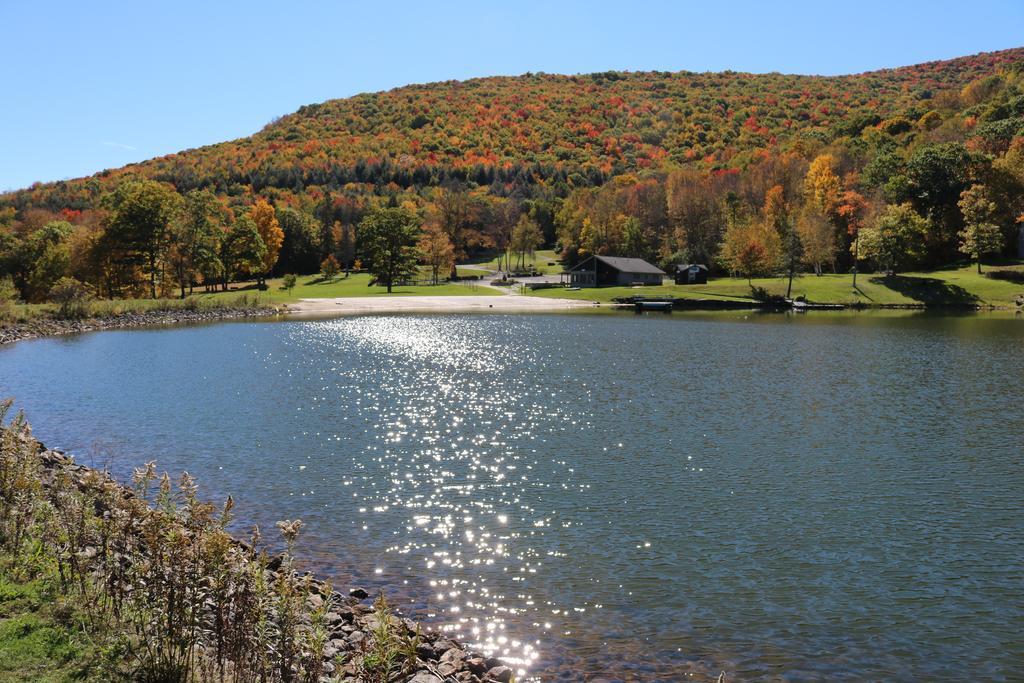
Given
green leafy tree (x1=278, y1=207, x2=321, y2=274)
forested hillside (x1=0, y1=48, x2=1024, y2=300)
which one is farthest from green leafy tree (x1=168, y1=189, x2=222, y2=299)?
green leafy tree (x1=278, y1=207, x2=321, y2=274)

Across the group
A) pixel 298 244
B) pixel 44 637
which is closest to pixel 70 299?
pixel 298 244

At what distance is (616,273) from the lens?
128 meters

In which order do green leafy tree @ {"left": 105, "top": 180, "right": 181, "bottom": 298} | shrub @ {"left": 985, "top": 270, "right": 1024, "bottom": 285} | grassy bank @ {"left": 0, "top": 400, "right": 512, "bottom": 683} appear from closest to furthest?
1. grassy bank @ {"left": 0, "top": 400, "right": 512, "bottom": 683}
2. green leafy tree @ {"left": 105, "top": 180, "right": 181, "bottom": 298}
3. shrub @ {"left": 985, "top": 270, "right": 1024, "bottom": 285}

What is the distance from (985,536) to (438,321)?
67934mm

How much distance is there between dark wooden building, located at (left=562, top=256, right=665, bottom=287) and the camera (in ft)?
418

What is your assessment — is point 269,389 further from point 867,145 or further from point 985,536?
point 867,145

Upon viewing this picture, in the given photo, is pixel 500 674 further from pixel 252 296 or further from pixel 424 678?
pixel 252 296

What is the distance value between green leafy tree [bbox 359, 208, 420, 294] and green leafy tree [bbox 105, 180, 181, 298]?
33.6m

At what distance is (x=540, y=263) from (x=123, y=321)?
107062 millimetres

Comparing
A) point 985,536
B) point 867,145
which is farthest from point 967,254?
point 985,536

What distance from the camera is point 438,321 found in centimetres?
8031

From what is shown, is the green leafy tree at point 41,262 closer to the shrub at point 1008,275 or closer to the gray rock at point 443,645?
the gray rock at point 443,645

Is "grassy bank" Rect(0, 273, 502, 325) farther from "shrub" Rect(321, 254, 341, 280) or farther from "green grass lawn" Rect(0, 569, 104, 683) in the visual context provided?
"green grass lawn" Rect(0, 569, 104, 683)

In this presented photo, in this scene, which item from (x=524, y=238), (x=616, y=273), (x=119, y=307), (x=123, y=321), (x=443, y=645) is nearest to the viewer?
(x=443, y=645)
